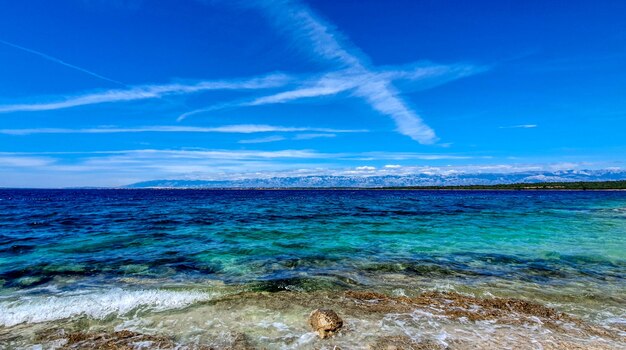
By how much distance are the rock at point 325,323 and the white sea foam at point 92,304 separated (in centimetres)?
407

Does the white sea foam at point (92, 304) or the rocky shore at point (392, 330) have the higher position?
the white sea foam at point (92, 304)

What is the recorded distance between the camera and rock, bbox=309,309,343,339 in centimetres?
752

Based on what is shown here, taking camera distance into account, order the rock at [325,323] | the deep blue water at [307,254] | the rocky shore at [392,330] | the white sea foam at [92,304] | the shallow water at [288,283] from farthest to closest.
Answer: the deep blue water at [307,254] → the white sea foam at [92,304] → the shallow water at [288,283] → the rock at [325,323] → the rocky shore at [392,330]

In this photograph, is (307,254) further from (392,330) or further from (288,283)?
(392,330)

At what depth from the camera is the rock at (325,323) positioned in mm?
7520

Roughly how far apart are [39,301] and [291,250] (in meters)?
10.7

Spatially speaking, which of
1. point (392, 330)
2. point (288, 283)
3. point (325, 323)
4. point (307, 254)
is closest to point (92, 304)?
point (288, 283)

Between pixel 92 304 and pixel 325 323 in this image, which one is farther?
pixel 92 304

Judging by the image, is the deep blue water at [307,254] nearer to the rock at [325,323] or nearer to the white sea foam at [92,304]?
the white sea foam at [92,304]

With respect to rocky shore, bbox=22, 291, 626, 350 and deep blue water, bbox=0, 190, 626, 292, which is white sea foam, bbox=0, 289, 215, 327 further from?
deep blue water, bbox=0, 190, 626, 292

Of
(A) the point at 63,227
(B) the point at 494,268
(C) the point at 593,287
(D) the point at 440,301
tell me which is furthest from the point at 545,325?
(A) the point at 63,227

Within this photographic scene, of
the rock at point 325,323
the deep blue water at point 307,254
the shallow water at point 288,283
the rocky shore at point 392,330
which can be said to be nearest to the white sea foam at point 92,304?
the shallow water at point 288,283

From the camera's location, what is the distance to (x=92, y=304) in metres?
9.72

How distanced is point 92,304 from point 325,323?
7109 mm
